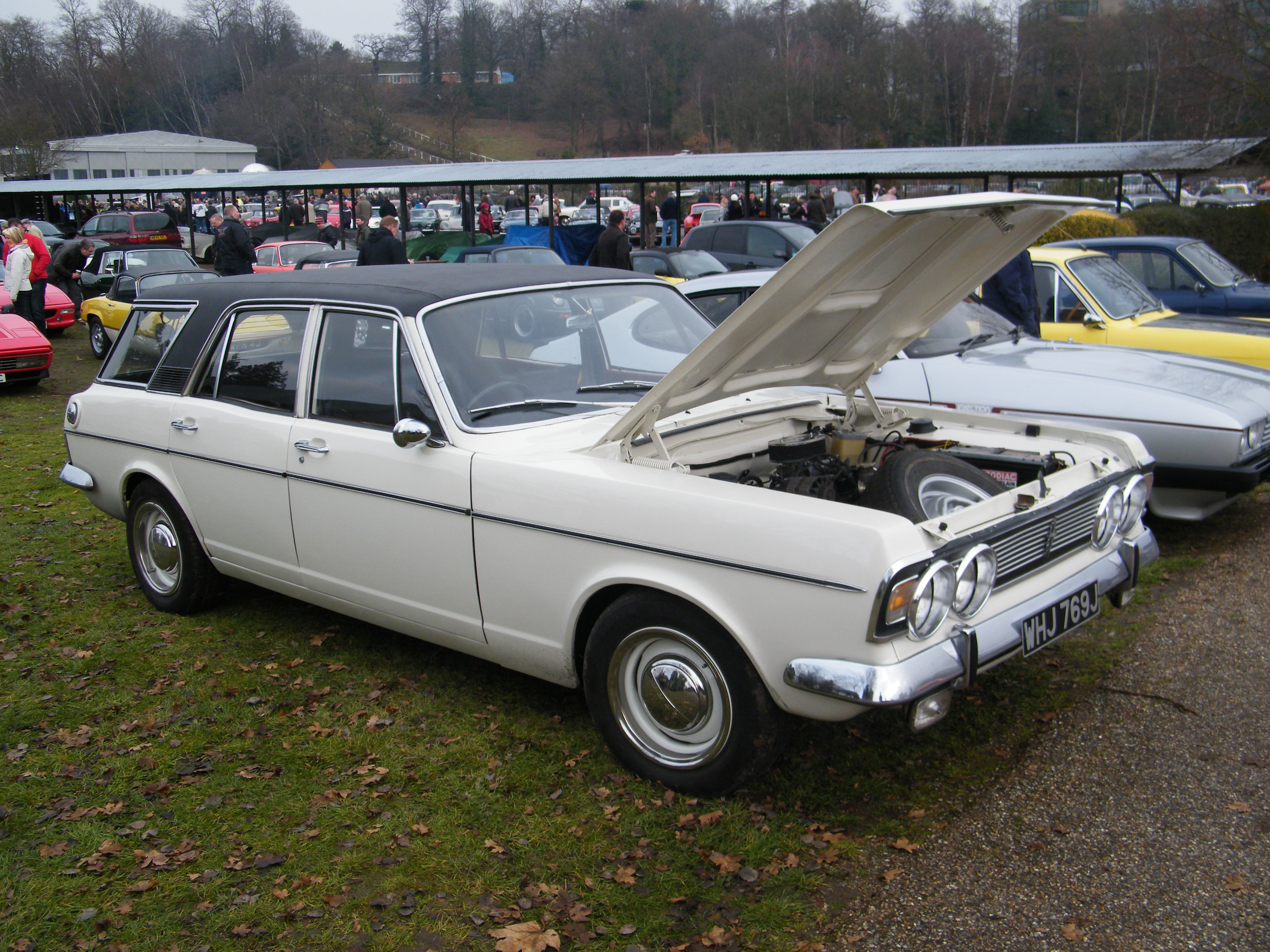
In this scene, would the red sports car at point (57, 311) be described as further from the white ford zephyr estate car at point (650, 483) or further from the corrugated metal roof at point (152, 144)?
the corrugated metal roof at point (152, 144)

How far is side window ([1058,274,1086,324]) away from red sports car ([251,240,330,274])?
15.0 m

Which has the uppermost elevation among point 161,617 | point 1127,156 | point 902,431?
point 1127,156

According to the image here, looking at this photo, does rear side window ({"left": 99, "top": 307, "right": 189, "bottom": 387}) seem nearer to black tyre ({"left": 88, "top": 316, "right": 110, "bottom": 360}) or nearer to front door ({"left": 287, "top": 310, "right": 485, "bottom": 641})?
front door ({"left": 287, "top": 310, "right": 485, "bottom": 641})

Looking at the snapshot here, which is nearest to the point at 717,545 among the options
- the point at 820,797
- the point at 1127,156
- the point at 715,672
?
the point at 715,672

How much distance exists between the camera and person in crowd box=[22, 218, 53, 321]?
1487 cm

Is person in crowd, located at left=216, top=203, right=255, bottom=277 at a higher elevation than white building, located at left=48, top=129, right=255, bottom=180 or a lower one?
lower

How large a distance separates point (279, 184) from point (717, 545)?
30.2 metres

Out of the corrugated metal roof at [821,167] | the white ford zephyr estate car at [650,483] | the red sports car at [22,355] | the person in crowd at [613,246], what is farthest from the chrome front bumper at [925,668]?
the corrugated metal roof at [821,167]

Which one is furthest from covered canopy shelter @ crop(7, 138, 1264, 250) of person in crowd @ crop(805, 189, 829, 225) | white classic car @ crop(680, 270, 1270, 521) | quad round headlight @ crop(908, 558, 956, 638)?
quad round headlight @ crop(908, 558, 956, 638)

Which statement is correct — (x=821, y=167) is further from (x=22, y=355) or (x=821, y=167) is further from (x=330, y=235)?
(x=22, y=355)

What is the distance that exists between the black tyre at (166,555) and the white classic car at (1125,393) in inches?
155

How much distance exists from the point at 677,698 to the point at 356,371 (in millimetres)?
1946

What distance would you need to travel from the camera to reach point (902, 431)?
4438mm

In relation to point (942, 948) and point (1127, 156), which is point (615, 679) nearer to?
point (942, 948)
